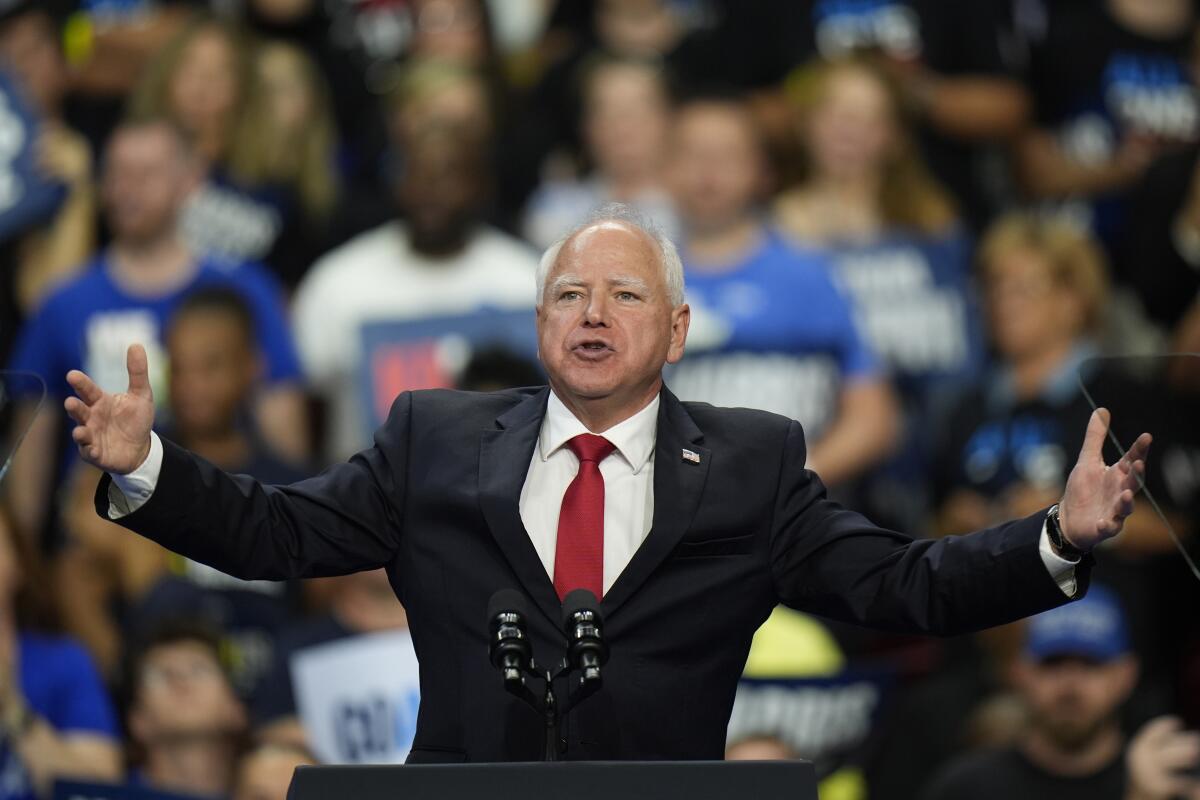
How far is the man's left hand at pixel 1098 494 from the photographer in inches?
116

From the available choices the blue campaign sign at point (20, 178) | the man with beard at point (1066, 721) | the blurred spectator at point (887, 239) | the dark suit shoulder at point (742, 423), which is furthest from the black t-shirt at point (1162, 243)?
the dark suit shoulder at point (742, 423)

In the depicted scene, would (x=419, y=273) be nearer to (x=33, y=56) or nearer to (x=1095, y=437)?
(x=33, y=56)

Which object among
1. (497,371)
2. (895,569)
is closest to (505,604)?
(895,569)

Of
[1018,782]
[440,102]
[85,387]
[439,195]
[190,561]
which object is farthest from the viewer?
[440,102]

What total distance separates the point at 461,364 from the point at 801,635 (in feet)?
4.10

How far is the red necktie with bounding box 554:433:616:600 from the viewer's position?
3117 mm

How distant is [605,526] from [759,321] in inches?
142

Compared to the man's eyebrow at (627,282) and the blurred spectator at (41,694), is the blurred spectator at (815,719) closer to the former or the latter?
the blurred spectator at (41,694)

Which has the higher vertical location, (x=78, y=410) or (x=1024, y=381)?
(x=1024, y=381)

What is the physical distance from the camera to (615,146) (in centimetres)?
751

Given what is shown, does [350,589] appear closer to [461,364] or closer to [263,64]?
[461,364]

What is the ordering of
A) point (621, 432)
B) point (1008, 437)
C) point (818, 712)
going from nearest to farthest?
point (621, 432) < point (818, 712) < point (1008, 437)

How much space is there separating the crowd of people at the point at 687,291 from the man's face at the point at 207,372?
0.4 inches

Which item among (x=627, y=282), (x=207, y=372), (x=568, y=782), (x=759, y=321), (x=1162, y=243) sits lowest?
(x=568, y=782)
